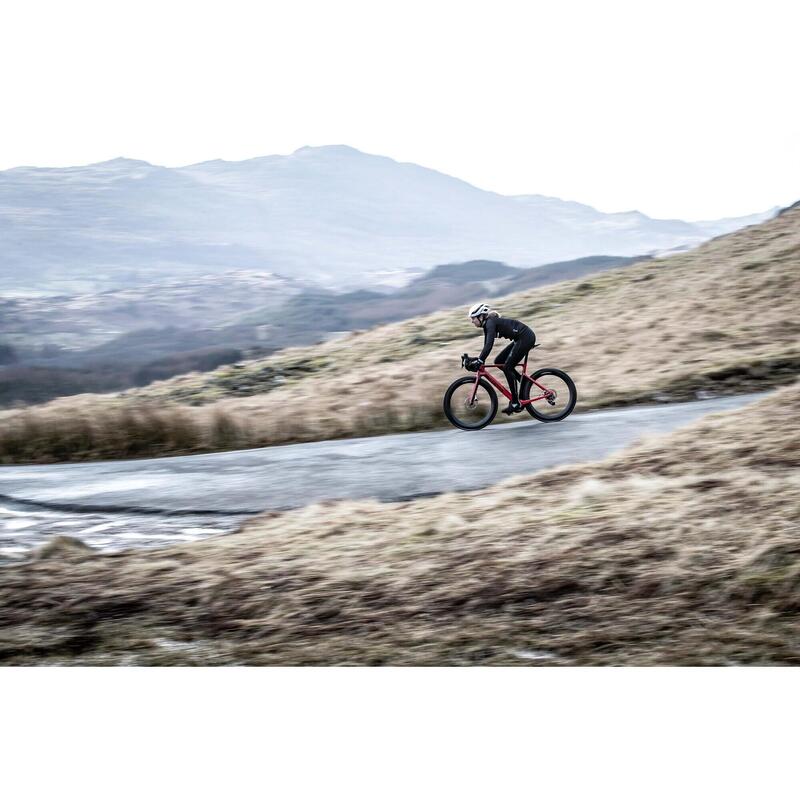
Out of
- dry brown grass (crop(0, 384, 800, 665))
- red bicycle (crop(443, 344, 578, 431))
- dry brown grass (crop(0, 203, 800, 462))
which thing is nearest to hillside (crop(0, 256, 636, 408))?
dry brown grass (crop(0, 203, 800, 462))

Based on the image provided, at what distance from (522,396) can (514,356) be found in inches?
8.5

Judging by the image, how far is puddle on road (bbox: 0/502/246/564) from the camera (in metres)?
4.30

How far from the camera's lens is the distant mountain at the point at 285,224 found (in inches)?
207

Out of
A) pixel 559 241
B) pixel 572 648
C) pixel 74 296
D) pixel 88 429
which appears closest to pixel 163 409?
pixel 88 429

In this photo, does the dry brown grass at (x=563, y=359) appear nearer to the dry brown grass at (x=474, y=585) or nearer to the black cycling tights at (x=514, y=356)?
the black cycling tights at (x=514, y=356)

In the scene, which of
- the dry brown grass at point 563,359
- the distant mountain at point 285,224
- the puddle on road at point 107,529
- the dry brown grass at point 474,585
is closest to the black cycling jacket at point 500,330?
the dry brown grass at point 563,359

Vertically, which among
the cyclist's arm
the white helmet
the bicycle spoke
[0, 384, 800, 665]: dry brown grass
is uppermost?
the white helmet

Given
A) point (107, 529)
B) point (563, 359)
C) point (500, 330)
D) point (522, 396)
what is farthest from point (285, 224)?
point (107, 529)

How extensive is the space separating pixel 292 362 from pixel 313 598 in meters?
2.07

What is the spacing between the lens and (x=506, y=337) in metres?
5.25

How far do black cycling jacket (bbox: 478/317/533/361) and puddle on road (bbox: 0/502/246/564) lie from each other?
1541 millimetres

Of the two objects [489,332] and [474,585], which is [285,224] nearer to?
[489,332]

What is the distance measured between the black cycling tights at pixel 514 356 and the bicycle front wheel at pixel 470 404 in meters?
0.11

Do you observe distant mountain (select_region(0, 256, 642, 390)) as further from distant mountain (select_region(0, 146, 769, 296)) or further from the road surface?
the road surface
